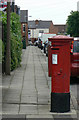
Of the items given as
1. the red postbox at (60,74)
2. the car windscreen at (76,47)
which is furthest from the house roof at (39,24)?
the red postbox at (60,74)

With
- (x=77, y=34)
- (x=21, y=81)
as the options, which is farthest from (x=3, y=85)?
(x=77, y=34)

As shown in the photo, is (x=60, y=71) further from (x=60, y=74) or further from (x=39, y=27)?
(x=39, y=27)

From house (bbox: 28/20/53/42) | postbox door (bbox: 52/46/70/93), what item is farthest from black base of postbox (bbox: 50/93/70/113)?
house (bbox: 28/20/53/42)

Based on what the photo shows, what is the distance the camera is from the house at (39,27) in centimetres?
14500

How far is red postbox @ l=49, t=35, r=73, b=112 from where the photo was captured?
26.9 ft

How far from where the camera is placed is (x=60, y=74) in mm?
8250

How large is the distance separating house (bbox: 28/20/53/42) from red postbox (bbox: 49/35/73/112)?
137m

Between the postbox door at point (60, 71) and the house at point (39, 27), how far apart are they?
13653 centimetres

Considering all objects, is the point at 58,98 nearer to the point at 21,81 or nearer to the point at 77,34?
the point at 21,81

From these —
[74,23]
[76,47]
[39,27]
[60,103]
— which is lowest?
[60,103]

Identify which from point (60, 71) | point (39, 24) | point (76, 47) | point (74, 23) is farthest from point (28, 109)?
point (39, 24)

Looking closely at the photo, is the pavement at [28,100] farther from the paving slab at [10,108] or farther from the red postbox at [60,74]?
the red postbox at [60,74]

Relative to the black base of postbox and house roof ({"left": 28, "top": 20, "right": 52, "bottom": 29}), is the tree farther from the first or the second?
the black base of postbox

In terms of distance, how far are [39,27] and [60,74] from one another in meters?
140
